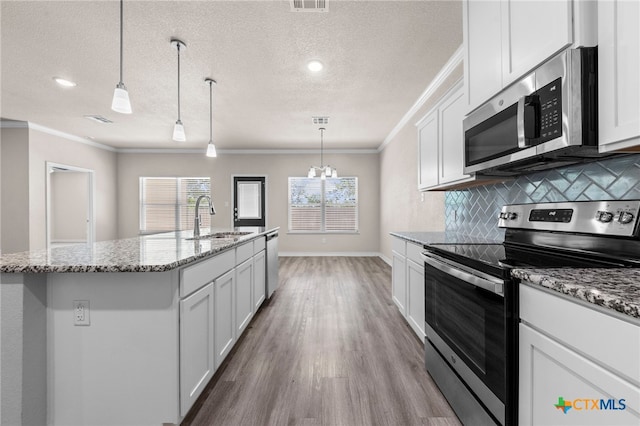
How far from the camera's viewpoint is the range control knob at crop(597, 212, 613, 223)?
1.22 metres

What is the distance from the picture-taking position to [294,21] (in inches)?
96.0

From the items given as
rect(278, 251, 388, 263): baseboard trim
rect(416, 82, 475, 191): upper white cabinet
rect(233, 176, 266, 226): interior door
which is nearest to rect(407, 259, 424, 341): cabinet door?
→ rect(416, 82, 475, 191): upper white cabinet

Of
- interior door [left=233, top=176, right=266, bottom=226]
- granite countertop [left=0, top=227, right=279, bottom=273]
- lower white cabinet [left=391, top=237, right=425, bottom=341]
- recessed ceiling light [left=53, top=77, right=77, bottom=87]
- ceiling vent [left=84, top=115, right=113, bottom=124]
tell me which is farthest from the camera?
interior door [left=233, top=176, right=266, bottom=226]

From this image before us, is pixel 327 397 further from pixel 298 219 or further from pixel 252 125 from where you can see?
pixel 298 219

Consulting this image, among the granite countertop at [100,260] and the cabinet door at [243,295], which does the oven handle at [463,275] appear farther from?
the cabinet door at [243,295]

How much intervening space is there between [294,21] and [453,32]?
1379mm

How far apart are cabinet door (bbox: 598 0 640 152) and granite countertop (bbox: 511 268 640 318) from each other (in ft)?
1.51

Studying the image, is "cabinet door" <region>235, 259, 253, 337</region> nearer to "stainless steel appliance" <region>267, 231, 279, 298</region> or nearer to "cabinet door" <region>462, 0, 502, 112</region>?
"stainless steel appliance" <region>267, 231, 279, 298</region>

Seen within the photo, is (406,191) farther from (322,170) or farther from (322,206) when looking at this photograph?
(322,206)

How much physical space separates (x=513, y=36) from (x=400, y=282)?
2171mm

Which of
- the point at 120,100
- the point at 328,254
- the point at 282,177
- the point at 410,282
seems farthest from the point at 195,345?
the point at 282,177

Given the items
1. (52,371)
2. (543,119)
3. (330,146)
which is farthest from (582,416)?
(330,146)

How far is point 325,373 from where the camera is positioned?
81.3 inches

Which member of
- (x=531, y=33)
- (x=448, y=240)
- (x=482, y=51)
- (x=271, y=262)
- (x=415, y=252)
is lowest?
(x=271, y=262)
